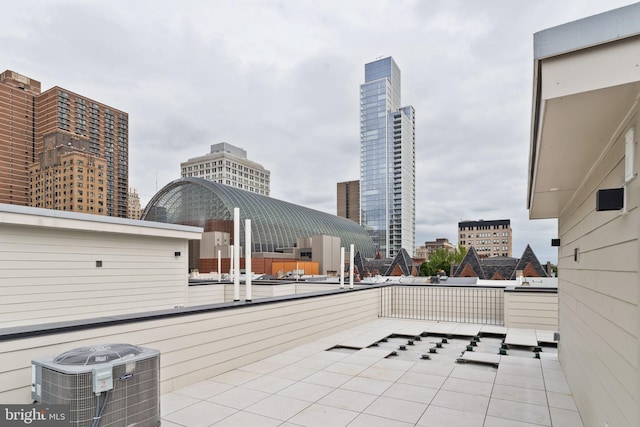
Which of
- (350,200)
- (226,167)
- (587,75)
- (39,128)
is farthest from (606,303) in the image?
(350,200)

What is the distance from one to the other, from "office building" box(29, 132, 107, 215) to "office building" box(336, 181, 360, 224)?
86.4m

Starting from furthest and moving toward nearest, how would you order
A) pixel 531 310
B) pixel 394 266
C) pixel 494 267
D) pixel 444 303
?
pixel 394 266, pixel 494 267, pixel 444 303, pixel 531 310

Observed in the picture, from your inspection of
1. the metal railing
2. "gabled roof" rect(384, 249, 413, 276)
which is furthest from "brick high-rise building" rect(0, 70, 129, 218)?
the metal railing

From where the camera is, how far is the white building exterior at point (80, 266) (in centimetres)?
564

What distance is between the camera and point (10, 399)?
105 inches

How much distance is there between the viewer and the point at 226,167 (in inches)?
3398

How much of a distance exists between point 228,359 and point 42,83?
96109 millimetres

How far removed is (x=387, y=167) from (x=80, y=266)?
103m

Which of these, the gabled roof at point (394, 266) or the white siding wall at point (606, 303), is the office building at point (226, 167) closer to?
the gabled roof at point (394, 266)

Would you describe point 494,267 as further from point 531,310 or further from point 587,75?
point 587,75

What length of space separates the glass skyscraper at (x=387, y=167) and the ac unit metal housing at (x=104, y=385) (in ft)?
328

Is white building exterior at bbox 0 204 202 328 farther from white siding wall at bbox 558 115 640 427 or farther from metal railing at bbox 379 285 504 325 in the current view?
white siding wall at bbox 558 115 640 427

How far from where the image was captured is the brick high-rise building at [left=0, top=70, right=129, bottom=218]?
221 feet

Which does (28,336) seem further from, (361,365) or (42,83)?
(42,83)
